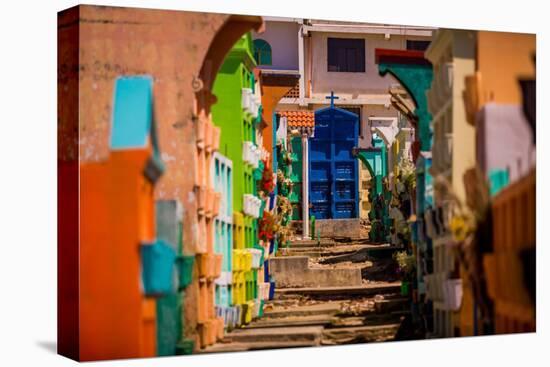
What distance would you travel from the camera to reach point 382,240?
16734 millimetres

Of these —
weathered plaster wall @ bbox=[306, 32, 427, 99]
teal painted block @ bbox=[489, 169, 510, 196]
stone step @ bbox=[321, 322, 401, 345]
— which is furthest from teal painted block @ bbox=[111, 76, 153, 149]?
teal painted block @ bbox=[489, 169, 510, 196]

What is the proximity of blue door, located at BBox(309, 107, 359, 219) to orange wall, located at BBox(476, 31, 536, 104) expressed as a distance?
3.06 metres

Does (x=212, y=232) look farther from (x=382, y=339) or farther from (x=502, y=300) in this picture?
(x=502, y=300)

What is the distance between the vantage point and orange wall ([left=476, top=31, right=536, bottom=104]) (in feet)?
45.2

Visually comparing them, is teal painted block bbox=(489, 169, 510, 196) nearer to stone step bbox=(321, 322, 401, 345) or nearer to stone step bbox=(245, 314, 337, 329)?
stone step bbox=(321, 322, 401, 345)

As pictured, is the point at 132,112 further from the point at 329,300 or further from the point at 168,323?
the point at 329,300

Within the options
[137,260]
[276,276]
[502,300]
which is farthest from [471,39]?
[137,260]

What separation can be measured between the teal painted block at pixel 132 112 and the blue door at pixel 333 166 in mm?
5003

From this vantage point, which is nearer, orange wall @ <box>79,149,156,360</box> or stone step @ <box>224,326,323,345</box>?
orange wall @ <box>79,149,156,360</box>

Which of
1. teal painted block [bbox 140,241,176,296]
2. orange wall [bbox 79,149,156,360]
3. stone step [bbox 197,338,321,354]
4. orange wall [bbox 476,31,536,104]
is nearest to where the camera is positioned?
orange wall [bbox 79,149,156,360]

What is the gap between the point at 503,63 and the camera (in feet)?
45.6

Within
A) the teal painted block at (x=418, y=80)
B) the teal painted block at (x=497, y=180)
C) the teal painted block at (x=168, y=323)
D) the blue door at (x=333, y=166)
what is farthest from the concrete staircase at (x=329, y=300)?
the teal painted block at (x=497, y=180)

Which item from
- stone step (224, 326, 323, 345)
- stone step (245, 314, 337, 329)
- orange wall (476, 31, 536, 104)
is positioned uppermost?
orange wall (476, 31, 536, 104)

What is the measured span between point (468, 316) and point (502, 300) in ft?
1.50
